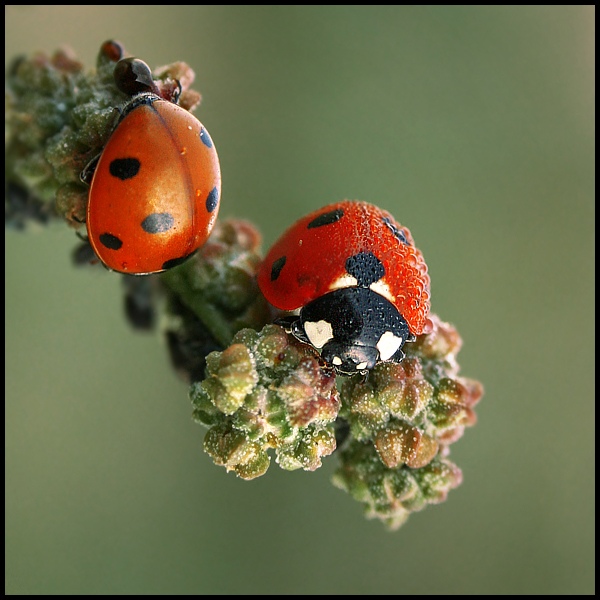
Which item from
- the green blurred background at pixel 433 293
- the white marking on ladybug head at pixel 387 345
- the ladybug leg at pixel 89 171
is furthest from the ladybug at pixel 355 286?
the green blurred background at pixel 433 293

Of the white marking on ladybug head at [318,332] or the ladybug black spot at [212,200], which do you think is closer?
the white marking on ladybug head at [318,332]

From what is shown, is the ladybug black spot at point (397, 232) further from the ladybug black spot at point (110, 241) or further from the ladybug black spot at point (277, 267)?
the ladybug black spot at point (110, 241)

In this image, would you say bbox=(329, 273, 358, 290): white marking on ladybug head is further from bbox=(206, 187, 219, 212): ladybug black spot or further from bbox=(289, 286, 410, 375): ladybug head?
bbox=(206, 187, 219, 212): ladybug black spot

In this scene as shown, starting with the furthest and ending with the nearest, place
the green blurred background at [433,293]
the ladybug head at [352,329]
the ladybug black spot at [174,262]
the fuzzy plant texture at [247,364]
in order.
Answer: the green blurred background at [433,293] < the ladybug black spot at [174,262] < the ladybug head at [352,329] < the fuzzy plant texture at [247,364]

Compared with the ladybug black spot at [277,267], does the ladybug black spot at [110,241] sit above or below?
above

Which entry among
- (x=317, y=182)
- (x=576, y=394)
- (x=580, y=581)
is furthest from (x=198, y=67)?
(x=580, y=581)

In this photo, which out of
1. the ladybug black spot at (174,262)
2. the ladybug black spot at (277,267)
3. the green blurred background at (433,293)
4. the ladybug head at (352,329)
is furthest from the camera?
the green blurred background at (433,293)

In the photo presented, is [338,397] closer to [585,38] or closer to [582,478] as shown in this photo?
[582,478]
